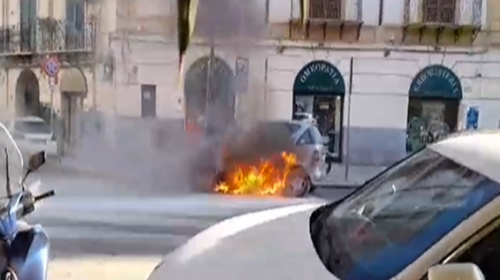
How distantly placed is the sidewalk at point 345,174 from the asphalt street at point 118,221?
27 cm

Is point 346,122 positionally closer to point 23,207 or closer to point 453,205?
point 23,207

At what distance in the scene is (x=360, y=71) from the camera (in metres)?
13.6

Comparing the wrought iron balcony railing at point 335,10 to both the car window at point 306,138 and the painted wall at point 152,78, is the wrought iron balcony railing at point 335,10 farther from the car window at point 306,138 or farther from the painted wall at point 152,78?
the car window at point 306,138

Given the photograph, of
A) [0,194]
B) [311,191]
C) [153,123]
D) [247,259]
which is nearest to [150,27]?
[153,123]

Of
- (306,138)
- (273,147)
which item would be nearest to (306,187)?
(273,147)

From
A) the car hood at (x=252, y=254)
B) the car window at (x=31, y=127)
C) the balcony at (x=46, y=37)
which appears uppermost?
the balcony at (x=46, y=37)

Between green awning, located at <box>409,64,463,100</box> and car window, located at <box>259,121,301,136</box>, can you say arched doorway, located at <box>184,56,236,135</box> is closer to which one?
car window, located at <box>259,121,301,136</box>

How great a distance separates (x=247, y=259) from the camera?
2.54 metres

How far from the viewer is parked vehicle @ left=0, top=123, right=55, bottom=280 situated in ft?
11.3

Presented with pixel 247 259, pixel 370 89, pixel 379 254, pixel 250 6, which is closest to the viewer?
pixel 379 254

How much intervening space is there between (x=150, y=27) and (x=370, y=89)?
3.78 m

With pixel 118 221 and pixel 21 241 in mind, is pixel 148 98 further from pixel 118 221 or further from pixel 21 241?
pixel 21 241

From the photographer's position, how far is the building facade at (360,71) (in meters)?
12.6

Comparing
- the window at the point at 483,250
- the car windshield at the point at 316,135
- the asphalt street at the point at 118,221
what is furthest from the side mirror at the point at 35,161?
the car windshield at the point at 316,135
